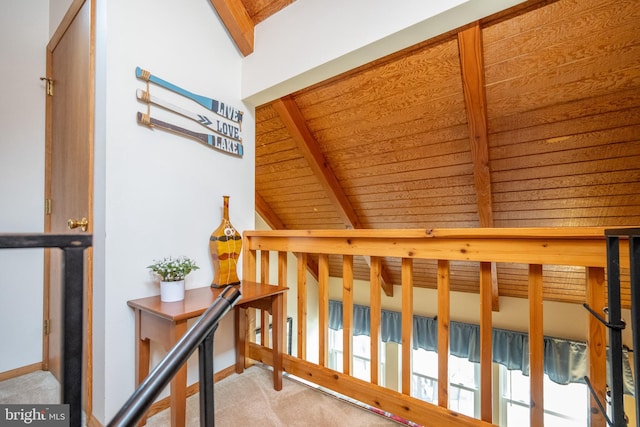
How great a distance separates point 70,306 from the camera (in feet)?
1.19

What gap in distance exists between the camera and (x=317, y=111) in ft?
8.72

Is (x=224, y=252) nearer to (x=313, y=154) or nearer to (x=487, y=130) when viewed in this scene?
(x=313, y=154)

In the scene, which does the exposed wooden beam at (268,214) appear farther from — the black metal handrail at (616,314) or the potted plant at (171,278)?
the black metal handrail at (616,314)

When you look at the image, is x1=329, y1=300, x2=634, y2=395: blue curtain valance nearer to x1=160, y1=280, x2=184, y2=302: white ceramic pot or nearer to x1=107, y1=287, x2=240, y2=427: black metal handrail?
x1=160, y1=280, x2=184, y2=302: white ceramic pot

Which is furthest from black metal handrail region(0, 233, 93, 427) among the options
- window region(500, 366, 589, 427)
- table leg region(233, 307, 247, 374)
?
window region(500, 366, 589, 427)

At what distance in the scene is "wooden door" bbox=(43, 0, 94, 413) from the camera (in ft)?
4.75

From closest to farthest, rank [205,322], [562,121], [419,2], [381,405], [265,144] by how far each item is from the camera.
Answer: [205,322]
[419,2]
[381,405]
[562,121]
[265,144]

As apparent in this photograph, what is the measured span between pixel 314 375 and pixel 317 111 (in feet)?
6.70

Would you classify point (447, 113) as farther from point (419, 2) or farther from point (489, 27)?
point (419, 2)

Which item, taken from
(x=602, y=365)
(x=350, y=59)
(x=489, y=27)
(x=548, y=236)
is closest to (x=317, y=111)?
(x=350, y=59)

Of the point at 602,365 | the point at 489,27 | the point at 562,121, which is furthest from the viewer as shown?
the point at 562,121

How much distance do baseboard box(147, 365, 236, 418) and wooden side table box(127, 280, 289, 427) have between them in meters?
0.06

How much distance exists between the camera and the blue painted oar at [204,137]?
4.85ft

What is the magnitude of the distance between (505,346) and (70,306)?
15.9ft
